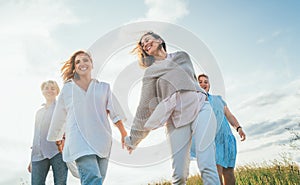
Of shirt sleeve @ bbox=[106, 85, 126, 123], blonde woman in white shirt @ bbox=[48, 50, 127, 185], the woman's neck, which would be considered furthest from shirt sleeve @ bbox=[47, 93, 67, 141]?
shirt sleeve @ bbox=[106, 85, 126, 123]

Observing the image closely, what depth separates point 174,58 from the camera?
376cm

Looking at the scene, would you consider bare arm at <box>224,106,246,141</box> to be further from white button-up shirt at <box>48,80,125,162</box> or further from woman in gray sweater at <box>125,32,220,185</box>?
white button-up shirt at <box>48,80,125,162</box>

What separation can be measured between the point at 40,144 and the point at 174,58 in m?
2.62

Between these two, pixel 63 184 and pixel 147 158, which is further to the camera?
pixel 63 184

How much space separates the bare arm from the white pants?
1.83 m

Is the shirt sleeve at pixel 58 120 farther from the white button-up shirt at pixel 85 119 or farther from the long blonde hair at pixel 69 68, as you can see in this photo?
the long blonde hair at pixel 69 68

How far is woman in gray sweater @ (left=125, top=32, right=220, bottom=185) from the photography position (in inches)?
134

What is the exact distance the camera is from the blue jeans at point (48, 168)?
16.6 ft

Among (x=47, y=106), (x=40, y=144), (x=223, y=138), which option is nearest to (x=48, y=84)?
(x=47, y=106)

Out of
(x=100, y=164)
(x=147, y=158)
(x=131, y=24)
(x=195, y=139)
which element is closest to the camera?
(x=195, y=139)

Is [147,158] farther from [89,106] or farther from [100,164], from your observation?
[89,106]

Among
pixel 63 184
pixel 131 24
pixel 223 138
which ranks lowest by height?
pixel 63 184

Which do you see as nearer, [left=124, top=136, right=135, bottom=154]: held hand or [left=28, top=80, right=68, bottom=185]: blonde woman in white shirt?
[left=124, top=136, right=135, bottom=154]: held hand

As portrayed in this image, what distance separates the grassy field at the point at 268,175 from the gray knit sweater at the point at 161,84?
9.76ft
